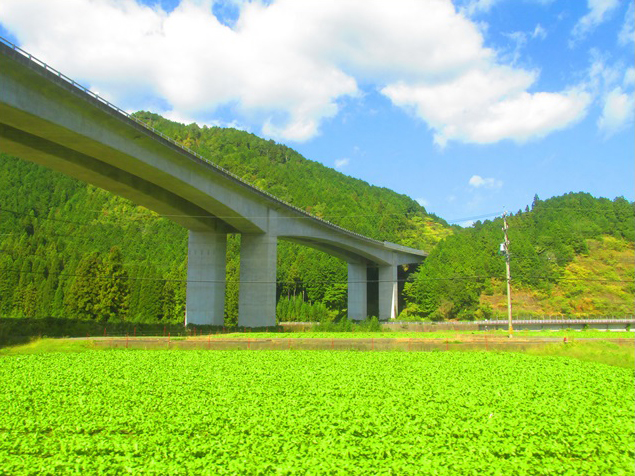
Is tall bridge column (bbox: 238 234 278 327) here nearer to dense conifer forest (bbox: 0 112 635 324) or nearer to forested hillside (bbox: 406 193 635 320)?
dense conifer forest (bbox: 0 112 635 324)

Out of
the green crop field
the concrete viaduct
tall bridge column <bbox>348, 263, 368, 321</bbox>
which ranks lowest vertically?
the green crop field

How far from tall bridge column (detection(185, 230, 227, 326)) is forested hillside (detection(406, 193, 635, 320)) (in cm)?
4755

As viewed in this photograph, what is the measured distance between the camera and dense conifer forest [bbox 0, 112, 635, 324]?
255 ft

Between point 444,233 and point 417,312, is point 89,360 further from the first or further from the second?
point 444,233

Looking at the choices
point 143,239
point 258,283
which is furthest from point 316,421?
point 143,239

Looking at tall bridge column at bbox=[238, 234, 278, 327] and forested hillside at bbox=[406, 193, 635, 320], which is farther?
forested hillside at bbox=[406, 193, 635, 320]

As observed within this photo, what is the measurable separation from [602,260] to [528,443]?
111 m

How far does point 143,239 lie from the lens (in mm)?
131125

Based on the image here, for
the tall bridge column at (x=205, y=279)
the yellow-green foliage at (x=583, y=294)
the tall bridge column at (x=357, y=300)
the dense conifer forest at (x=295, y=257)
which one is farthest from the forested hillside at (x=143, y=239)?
the yellow-green foliage at (x=583, y=294)

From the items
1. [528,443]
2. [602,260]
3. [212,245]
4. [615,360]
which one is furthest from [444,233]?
[528,443]

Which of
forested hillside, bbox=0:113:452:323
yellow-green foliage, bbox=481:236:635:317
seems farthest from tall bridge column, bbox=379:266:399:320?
yellow-green foliage, bbox=481:236:635:317

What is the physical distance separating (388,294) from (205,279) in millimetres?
45490

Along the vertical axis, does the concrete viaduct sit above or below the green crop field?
above

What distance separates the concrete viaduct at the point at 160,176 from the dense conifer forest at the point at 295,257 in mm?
20998
